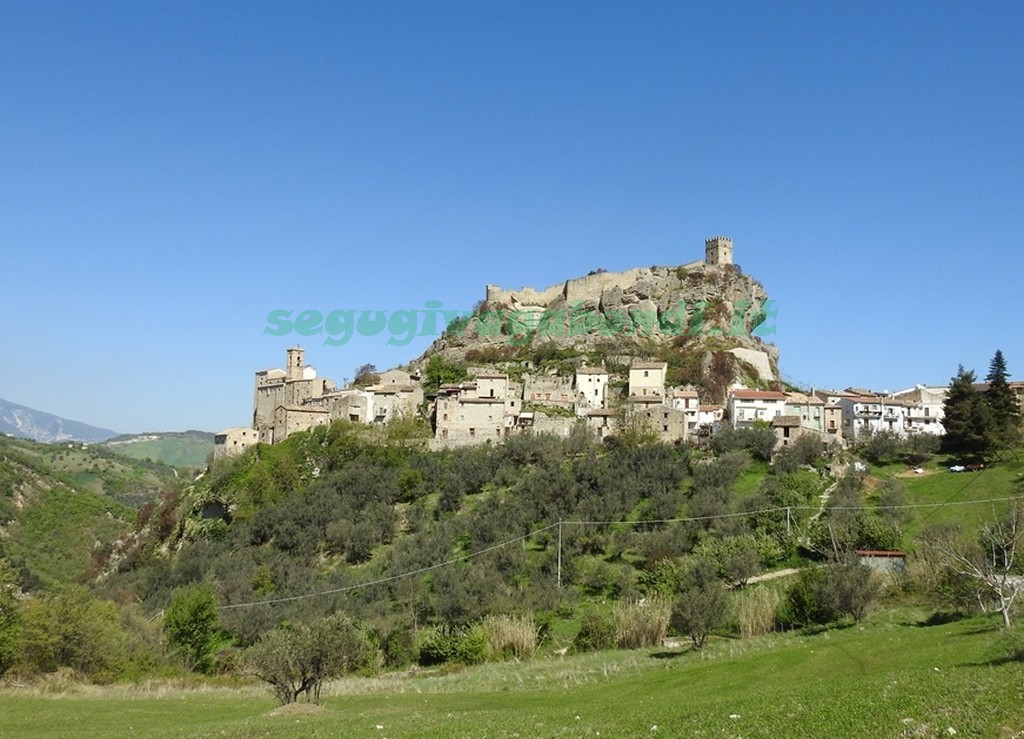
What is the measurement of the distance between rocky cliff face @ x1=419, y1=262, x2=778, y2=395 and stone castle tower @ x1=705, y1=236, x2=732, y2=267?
1547mm

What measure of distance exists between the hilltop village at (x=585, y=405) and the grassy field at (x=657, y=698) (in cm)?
3638

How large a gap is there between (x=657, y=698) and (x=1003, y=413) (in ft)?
161

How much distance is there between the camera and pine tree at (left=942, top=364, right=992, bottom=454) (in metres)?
56.9

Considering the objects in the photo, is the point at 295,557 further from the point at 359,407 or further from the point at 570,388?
the point at 570,388

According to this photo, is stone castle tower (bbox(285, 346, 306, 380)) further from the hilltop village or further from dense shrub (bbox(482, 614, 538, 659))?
dense shrub (bbox(482, 614, 538, 659))

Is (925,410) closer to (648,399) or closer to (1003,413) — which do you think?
(1003,413)

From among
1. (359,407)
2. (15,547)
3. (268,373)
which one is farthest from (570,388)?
(15,547)

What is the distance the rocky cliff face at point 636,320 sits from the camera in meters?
85.2

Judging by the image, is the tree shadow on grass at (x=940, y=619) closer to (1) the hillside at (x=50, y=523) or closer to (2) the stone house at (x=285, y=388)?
(2) the stone house at (x=285, y=388)

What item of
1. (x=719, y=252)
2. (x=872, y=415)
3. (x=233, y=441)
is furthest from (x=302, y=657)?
(x=719, y=252)

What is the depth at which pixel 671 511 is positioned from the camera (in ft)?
166

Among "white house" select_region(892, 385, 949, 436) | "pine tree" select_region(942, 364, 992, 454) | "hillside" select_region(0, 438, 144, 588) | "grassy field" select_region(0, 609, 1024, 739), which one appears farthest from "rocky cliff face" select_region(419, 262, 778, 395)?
"grassy field" select_region(0, 609, 1024, 739)

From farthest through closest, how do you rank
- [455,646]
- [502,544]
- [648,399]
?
1. [648,399]
2. [502,544]
3. [455,646]

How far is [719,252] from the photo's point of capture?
94812mm
